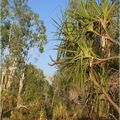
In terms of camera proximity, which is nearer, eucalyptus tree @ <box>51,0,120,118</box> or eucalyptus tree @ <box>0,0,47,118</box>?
eucalyptus tree @ <box>51,0,120,118</box>

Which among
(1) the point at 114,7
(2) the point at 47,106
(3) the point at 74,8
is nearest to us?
(1) the point at 114,7

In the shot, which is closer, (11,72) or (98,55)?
(98,55)

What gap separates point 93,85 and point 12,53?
792 inches

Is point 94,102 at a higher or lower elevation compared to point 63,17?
lower

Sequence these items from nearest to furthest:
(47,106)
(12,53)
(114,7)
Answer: (114,7), (47,106), (12,53)

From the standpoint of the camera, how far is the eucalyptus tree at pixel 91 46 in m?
8.42

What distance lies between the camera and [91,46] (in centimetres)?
872

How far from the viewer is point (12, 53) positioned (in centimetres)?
2839

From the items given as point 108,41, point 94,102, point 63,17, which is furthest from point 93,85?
point 63,17

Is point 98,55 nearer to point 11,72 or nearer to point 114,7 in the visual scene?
point 114,7

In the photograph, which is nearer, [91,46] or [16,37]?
[91,46]

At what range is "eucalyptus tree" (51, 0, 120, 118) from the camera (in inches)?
332

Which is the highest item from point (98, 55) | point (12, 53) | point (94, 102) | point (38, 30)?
point (38, 30)

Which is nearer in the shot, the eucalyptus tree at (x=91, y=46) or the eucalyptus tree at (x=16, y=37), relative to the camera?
the eucalyptus tree at (x=91, y=46)
